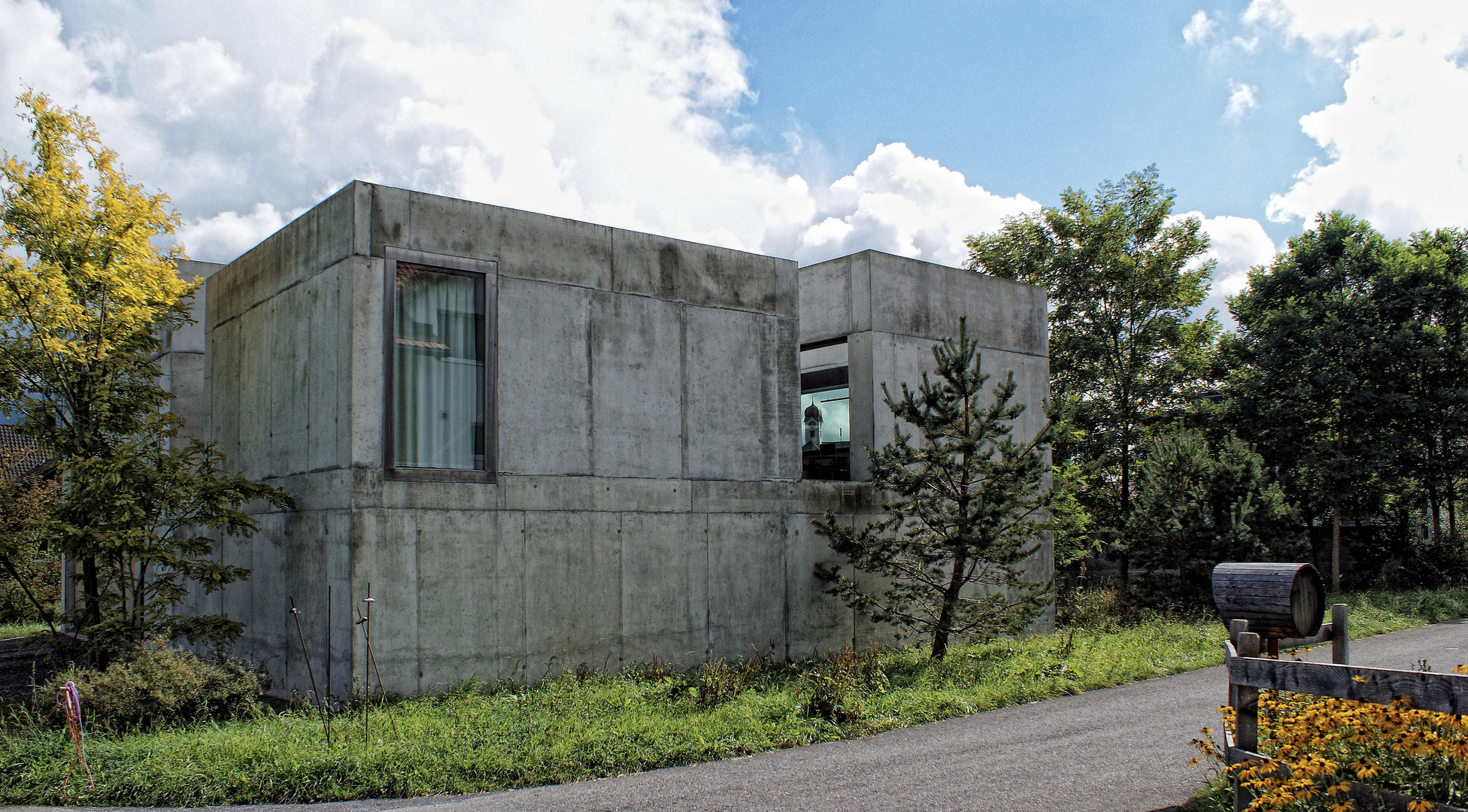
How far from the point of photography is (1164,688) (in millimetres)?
10922

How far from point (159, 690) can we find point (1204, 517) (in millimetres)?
17672

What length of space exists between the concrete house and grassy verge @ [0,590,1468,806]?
33.0 inches

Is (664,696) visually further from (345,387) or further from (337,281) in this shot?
(337,281)

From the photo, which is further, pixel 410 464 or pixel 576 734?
pixel 410 464

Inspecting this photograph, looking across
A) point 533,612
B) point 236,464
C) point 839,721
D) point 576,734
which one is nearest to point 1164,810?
point 839,721

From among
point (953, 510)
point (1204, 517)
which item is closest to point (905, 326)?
point (953, 510)

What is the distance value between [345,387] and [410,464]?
3.57 ft

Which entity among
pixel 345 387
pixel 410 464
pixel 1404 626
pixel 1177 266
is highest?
pixel 1177 266

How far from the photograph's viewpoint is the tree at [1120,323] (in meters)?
28.7

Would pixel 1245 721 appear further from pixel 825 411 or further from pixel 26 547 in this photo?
pixel 26 547

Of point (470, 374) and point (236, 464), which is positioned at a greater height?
point (470, 374)

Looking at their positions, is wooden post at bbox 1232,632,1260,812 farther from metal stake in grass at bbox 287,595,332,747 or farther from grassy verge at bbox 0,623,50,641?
grassy verge at bbox 0,623,50,641

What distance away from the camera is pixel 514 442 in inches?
442

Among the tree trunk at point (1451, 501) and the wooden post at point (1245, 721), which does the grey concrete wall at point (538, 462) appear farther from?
the tree trunk at point (1451, 501)
